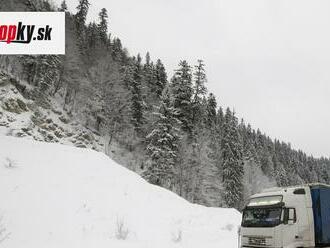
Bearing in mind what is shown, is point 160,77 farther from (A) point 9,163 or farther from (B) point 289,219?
(B) point 289,219

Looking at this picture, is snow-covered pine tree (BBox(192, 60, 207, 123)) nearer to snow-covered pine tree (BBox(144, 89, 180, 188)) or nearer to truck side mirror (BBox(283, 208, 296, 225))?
snow-covered pine tree (BBox(144, 89, 180, 188))

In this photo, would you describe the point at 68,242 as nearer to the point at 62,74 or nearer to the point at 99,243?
the point at 99,243

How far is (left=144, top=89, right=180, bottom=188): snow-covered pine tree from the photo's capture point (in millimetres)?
48969

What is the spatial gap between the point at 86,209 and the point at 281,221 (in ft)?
26.2

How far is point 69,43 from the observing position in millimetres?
70000

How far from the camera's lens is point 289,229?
14445mm

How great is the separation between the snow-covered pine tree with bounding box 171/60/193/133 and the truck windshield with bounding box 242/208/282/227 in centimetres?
4445

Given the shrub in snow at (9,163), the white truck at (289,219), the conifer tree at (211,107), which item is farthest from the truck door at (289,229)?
the conifer tree at (211,107)

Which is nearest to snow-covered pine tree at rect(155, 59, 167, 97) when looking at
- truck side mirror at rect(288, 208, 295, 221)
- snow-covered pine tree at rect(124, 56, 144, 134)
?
snow-covered pine tree at rect(124, 56, 144, 134)

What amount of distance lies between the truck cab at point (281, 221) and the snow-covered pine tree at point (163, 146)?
107ft

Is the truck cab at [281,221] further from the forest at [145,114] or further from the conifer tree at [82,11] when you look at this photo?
the conifer tree at [82,11]

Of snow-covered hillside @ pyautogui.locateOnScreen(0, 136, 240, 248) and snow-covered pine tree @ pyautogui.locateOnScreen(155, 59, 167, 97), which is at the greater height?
snow-covered pine tree @ pyautogui.locateOnScreen(155, 59, 167, 97)

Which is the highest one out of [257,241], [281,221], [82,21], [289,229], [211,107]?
[82,21]

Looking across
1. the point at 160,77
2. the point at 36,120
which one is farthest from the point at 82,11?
the point at 36,120
